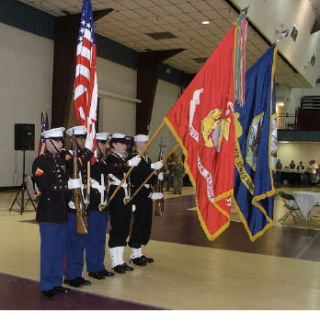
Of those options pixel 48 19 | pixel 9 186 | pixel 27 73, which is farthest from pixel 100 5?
pixel 9 186

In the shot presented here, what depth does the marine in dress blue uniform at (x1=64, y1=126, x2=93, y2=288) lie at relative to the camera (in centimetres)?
471

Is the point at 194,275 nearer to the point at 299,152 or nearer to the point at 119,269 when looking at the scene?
the point at 119,269

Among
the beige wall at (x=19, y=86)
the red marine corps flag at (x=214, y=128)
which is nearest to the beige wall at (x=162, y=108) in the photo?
the beige wall at (x=19, y=86)

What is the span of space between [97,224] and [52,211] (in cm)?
88

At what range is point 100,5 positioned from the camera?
46.4ft

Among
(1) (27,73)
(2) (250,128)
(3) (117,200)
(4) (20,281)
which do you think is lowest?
(4) (20,281)

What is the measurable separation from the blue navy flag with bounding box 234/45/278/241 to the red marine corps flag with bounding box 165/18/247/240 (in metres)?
0.34

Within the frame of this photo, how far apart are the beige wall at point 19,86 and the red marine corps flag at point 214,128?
11.0m

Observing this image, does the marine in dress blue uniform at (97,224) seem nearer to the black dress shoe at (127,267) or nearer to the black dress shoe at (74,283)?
the black dress shoe at (127,267)

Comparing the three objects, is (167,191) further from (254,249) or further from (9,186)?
(254,249)

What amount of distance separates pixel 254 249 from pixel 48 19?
11599mm

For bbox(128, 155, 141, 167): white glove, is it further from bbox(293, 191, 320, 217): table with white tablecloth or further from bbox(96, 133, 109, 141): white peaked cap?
bbox(293, 191, 320, 217): table with white tablecloth

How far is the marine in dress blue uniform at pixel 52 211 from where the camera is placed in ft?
14.3

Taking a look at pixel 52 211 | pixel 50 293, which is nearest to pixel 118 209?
pixel 52 211
